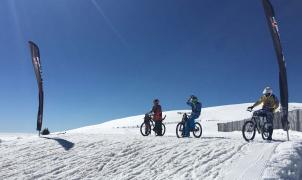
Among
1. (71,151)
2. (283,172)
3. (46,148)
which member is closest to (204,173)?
(283,172)

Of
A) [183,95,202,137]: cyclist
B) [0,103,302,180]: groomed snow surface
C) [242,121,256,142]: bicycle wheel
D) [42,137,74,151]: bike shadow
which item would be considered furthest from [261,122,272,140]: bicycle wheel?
[42,137,74,151]: bike shadow

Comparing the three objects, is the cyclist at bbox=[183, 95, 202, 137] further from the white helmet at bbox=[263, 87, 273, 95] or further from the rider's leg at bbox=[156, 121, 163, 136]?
the white helmet at bbox=[263, 87, 273, 95]

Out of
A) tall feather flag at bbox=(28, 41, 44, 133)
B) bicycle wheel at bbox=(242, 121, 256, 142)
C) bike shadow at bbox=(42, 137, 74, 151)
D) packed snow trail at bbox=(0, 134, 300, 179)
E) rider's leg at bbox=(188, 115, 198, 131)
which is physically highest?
tall feather flag at bbox=(28, 41, 44, 133)

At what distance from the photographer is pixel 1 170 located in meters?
12.3

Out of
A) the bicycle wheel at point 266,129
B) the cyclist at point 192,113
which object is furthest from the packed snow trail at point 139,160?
the cyclist at point 192,113

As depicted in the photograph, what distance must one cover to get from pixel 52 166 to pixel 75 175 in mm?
1541

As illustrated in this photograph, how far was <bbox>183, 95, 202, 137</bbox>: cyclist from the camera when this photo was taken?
18094 mm

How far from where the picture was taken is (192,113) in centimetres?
1841

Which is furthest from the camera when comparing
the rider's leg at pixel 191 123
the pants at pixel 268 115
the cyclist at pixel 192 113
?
the rider's leg at pixel 191 123

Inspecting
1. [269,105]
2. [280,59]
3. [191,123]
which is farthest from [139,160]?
[191,123]

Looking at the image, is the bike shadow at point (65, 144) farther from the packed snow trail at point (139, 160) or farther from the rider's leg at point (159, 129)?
the rider's leg at point (159, 129)

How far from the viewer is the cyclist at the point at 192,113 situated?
18094mm

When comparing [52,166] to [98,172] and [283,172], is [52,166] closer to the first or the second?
[98,172]

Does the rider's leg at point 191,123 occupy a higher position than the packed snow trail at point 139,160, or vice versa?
the rider's leg at point 191,123
